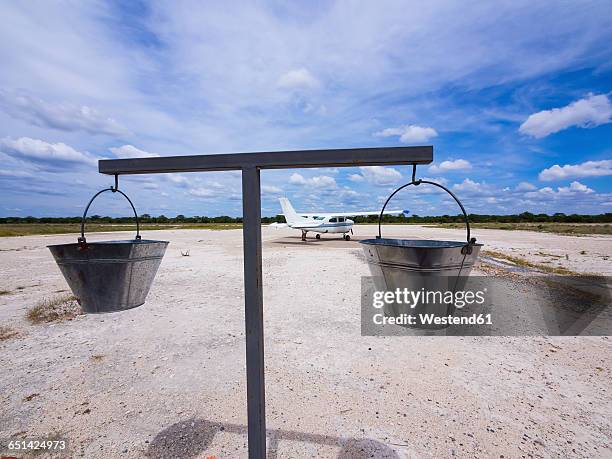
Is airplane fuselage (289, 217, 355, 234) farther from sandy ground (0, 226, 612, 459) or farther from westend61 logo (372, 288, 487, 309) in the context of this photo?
westend61 logo (372, 288, 487, 309)

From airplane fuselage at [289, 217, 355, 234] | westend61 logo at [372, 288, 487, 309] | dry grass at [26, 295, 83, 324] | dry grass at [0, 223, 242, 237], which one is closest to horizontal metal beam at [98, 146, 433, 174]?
westend61 logo at [372, 288, 487, 309]

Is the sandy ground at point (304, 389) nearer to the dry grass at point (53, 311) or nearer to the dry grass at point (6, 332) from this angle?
the dry grass at point (6, 332)

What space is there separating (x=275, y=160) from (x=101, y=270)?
4.58ft

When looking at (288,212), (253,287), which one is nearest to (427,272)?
(253,287)

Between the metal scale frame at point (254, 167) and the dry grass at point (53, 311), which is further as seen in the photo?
the dry grass at point (53, 311)

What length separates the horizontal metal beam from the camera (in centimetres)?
183

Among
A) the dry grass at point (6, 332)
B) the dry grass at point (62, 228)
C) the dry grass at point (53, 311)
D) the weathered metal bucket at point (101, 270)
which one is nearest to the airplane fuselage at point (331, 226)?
the dry grass at point (53, 311)

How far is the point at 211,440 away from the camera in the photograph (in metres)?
3.09

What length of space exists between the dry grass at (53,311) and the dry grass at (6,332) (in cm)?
40

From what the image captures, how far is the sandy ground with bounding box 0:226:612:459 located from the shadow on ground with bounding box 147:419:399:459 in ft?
0.05

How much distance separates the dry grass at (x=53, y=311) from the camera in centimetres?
652

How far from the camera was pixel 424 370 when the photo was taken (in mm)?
4414

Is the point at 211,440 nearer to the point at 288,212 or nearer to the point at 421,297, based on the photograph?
the point at 421,297

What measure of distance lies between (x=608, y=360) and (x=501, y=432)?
10.00 feet
